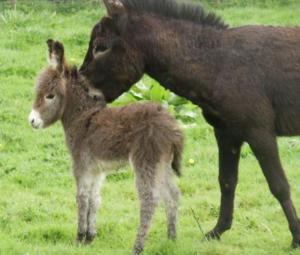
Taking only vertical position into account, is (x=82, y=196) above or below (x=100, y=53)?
below

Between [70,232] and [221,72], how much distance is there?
6.79 feet

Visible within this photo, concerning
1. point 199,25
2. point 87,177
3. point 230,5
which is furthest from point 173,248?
point 230,5

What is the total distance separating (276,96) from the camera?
6699 mm

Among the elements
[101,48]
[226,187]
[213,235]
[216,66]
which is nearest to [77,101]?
[101,48]

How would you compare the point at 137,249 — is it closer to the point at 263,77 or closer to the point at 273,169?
the point at 273,169

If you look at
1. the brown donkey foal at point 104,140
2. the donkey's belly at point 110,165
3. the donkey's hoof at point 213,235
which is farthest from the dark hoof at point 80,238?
the donkey's hoof at point 213,235

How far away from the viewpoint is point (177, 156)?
22.0ft

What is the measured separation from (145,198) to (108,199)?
200 cm

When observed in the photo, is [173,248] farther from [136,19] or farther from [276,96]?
[136,19]

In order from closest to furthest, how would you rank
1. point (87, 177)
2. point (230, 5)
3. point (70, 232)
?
point (87, 177) → point (70, 232) → point (230, 5)

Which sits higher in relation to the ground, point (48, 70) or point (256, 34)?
point (256, 34)

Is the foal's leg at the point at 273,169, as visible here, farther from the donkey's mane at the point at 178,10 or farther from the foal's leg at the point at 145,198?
the donkey's mane at the point at 178,10

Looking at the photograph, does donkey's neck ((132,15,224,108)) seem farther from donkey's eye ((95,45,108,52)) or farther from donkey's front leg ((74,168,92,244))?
donkey's front leg ((74,168,92,244))

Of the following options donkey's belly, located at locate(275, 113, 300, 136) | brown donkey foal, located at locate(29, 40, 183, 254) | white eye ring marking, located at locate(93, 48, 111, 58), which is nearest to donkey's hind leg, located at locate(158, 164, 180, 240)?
brown donkey foal, located at locate(29, 40, 183, 254)
